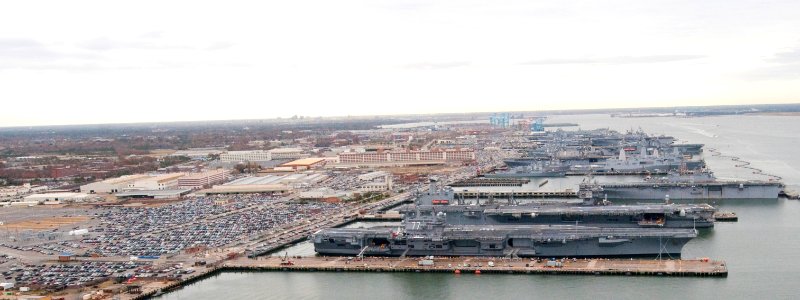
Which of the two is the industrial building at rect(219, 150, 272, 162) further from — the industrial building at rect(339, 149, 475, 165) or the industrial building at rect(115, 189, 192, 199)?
the industrial building at rect(115, 189, 192, 199)

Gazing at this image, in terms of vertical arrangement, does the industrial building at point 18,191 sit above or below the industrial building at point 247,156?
below

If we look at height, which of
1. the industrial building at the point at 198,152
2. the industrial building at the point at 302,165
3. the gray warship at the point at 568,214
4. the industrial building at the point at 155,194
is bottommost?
the industrial building at the point at 155,194

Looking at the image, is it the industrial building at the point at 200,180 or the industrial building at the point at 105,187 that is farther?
the industrial building at the point at 200,180

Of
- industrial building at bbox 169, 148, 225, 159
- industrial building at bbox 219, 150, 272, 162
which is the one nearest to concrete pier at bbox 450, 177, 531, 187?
industrial building at bbox 219, 150, 272, 162

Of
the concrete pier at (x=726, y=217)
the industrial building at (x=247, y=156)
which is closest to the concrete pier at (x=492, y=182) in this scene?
the concrete pier at (x=726, y=217)

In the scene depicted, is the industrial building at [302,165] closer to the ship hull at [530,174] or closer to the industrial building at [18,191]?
the ship hull at [530,174]

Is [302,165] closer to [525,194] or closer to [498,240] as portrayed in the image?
[525,194]

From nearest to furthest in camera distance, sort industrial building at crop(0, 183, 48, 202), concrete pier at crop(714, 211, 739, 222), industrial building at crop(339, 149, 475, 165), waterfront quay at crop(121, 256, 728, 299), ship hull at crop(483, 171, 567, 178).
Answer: waterfront quay at crop(121, 256, 728, 299) → concrete pier at crop(714, 211, 739, 222) → industrial building at crop(0, 183, 48, 202) → ship hull at crop(483, 171, 567, 178) → industrial building at crop(339, 149, 475, 165)

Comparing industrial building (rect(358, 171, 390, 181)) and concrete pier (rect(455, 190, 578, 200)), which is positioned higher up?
industrial building (rect(358, 171, 390, 181))
